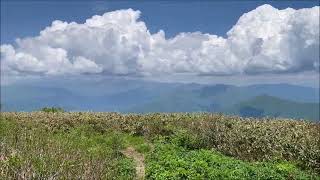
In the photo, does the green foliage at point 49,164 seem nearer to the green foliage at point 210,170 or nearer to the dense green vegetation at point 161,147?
the dense green vegetation at point 161,147

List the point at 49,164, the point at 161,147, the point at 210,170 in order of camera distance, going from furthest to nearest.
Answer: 1. the point at 161,147
2. the point at 210,170
3. the point at 49,164

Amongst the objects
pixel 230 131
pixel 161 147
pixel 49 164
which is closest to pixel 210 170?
pixel 49 164

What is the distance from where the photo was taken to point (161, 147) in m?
29.2

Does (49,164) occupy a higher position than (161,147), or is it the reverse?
(49,164)

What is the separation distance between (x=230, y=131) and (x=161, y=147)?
6576 mm

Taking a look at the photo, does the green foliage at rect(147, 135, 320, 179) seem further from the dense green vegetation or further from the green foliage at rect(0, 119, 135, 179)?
the green foliage at rect(0, 119, 135, 179)

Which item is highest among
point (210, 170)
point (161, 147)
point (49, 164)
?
point (49, 164)

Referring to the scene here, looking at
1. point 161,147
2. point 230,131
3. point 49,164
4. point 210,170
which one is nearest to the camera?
point 49,164

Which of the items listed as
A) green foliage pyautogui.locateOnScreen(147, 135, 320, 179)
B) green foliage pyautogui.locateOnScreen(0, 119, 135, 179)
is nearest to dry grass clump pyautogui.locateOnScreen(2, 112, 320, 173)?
green foliage pyautogui.locateOnScreen(147, 135, 320, 179)

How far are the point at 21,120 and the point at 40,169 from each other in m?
26.0

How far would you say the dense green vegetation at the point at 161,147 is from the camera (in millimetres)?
18844

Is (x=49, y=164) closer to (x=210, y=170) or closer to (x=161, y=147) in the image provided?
(x=210, y=170)

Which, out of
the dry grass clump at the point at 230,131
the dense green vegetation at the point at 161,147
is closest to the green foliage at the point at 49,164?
the dense green vegetation at the point at 161,147

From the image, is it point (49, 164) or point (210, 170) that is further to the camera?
point (210, 170)
